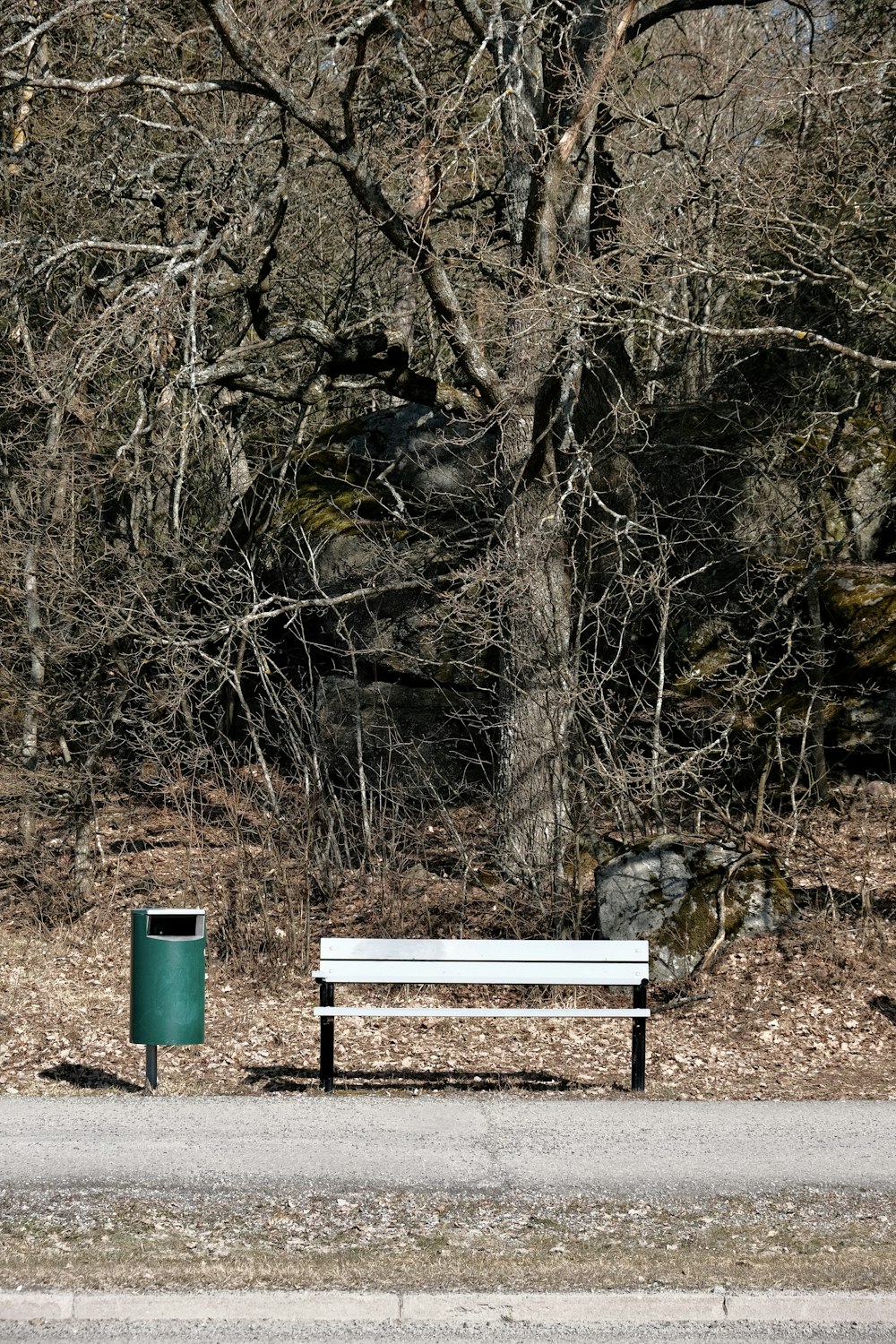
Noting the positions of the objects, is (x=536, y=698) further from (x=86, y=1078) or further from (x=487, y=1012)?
(x=86, y=1078)

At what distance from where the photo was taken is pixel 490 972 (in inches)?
331

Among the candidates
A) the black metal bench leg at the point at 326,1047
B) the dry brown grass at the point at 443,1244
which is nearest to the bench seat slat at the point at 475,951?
the black metal bench leg at the point at 326,1047

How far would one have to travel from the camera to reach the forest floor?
9070mm

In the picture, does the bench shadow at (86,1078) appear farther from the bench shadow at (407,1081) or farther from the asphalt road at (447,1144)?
the asphalt road at (447,1144)

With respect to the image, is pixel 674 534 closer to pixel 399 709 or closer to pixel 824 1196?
pixel 399 709

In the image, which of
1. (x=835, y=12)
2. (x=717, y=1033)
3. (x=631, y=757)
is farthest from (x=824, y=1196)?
(x=835, y=12)

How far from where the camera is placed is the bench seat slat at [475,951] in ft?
27.3

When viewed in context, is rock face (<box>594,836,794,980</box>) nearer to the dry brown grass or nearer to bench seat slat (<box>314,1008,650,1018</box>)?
bench seat slat (<box>314,1008,650,1018</box>)

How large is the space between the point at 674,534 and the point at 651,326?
3933mm

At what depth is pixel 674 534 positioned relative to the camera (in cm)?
1450

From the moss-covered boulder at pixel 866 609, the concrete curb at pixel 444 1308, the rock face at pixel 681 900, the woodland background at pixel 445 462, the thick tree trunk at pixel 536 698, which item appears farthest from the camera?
the moss-covered boulder at pixel 866 609

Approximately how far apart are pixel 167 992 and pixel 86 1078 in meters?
1.28

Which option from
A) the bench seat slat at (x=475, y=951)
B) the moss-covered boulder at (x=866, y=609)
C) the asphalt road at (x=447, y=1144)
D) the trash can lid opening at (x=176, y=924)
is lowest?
the asphalt road at (x=447, y=1144)

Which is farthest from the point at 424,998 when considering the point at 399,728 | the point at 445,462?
the point at 445,462
